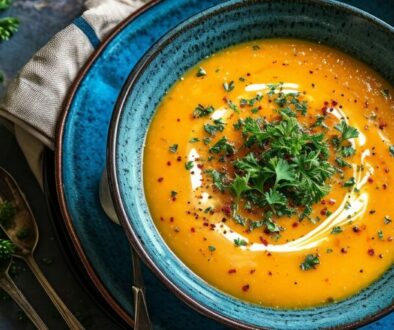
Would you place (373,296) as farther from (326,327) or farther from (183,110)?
(183,110)

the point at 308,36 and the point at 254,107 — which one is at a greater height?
the point at 308,36

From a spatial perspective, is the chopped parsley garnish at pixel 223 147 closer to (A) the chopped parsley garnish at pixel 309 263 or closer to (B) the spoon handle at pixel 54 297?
(A) the chopped parsley garnish at pixel 309 263

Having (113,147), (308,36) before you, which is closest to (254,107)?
(308,36)

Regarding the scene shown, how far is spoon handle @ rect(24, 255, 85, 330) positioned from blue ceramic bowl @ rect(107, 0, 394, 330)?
0.58m

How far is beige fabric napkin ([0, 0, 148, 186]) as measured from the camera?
8.63 feet

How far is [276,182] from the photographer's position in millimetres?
2309

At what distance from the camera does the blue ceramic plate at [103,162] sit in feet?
8.13

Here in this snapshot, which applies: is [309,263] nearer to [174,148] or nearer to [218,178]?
[218,178]

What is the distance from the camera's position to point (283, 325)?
2.21m

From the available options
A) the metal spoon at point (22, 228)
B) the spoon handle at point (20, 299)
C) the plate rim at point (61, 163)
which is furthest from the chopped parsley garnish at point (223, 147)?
the spoon handle at point (20, 299)

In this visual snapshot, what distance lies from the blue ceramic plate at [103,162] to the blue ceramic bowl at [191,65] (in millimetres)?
218

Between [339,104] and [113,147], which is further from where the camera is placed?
[339,104]

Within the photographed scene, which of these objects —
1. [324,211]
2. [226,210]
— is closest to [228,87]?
[226,210]

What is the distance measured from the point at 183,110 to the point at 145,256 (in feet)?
2.02
